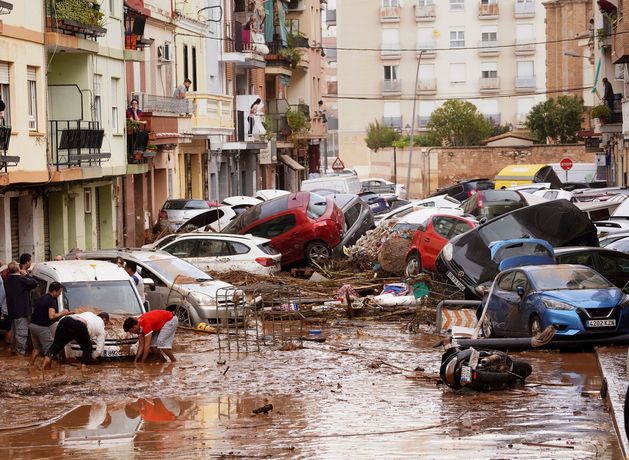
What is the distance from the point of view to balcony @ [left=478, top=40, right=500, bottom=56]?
110 meters

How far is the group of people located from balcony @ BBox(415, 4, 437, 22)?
91801mm

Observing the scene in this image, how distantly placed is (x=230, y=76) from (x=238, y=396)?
43143mm

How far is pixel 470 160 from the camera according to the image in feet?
287

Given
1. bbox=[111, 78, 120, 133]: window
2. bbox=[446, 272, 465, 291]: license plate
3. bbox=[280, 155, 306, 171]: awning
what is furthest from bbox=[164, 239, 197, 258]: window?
bbox=[280, 155, 306, 171]: awning

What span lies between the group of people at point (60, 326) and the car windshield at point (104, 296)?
31 cm

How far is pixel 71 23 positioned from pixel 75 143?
2.78 metres

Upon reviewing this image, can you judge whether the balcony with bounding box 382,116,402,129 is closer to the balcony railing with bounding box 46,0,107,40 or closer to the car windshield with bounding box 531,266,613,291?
the balcony railing with bounding box 46,0,107,40

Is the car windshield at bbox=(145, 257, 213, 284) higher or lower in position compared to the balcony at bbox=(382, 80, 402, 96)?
lower

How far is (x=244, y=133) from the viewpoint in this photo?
60031 mm

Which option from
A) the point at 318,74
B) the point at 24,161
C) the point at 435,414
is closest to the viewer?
the point at 435,414

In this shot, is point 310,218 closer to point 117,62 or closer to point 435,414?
point 117,62

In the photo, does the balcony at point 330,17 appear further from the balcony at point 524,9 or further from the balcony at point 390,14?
the balcony at point 524,9

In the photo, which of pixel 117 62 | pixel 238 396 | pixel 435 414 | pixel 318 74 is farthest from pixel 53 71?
pixel 318 74

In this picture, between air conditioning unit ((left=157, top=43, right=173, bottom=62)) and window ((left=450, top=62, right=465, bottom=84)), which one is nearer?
air conditioning unit ((left=157, top=43, right=173, bottom=62))
